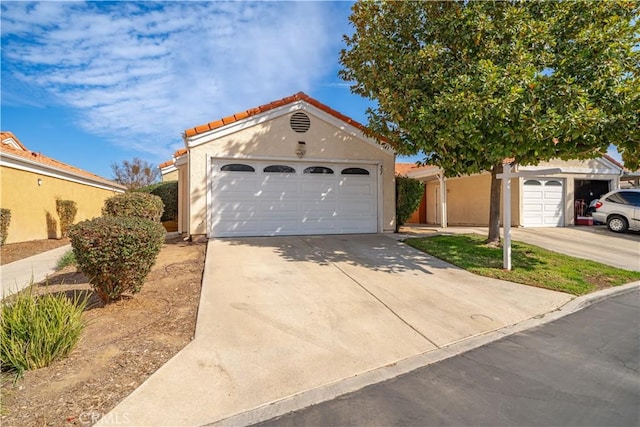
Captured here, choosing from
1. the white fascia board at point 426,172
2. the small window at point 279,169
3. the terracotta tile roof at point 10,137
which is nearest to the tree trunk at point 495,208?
the small window at point 279,169

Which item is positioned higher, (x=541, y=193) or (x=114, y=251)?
(x=541, y=193)

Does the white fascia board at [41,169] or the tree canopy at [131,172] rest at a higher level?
the tree canopy at [131,172]

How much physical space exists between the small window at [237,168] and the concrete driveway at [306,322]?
3.19 metres

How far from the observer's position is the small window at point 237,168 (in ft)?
34.0

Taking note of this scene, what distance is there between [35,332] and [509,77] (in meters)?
8.23

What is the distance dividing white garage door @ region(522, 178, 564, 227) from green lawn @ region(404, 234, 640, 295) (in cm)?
565

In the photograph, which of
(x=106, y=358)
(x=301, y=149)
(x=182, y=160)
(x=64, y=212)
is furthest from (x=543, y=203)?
(x=64, y=212)

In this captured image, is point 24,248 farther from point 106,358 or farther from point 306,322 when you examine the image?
point 306,322

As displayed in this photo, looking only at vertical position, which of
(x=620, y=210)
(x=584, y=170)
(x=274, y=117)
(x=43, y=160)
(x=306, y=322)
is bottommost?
(x=306, y=322)

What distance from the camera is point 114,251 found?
452 cm

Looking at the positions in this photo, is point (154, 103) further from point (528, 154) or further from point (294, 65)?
point (528, 154)

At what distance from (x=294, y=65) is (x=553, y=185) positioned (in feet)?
41.7

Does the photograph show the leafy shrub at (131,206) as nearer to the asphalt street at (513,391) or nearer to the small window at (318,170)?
the small window at (318,170)

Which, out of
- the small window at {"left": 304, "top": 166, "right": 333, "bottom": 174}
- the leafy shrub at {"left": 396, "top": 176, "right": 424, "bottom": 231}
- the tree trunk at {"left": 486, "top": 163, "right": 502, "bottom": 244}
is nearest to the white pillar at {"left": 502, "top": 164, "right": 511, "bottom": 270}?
the tree trunk at {"left": 486, "top": 163, "right": 502, "bottom": 244}
